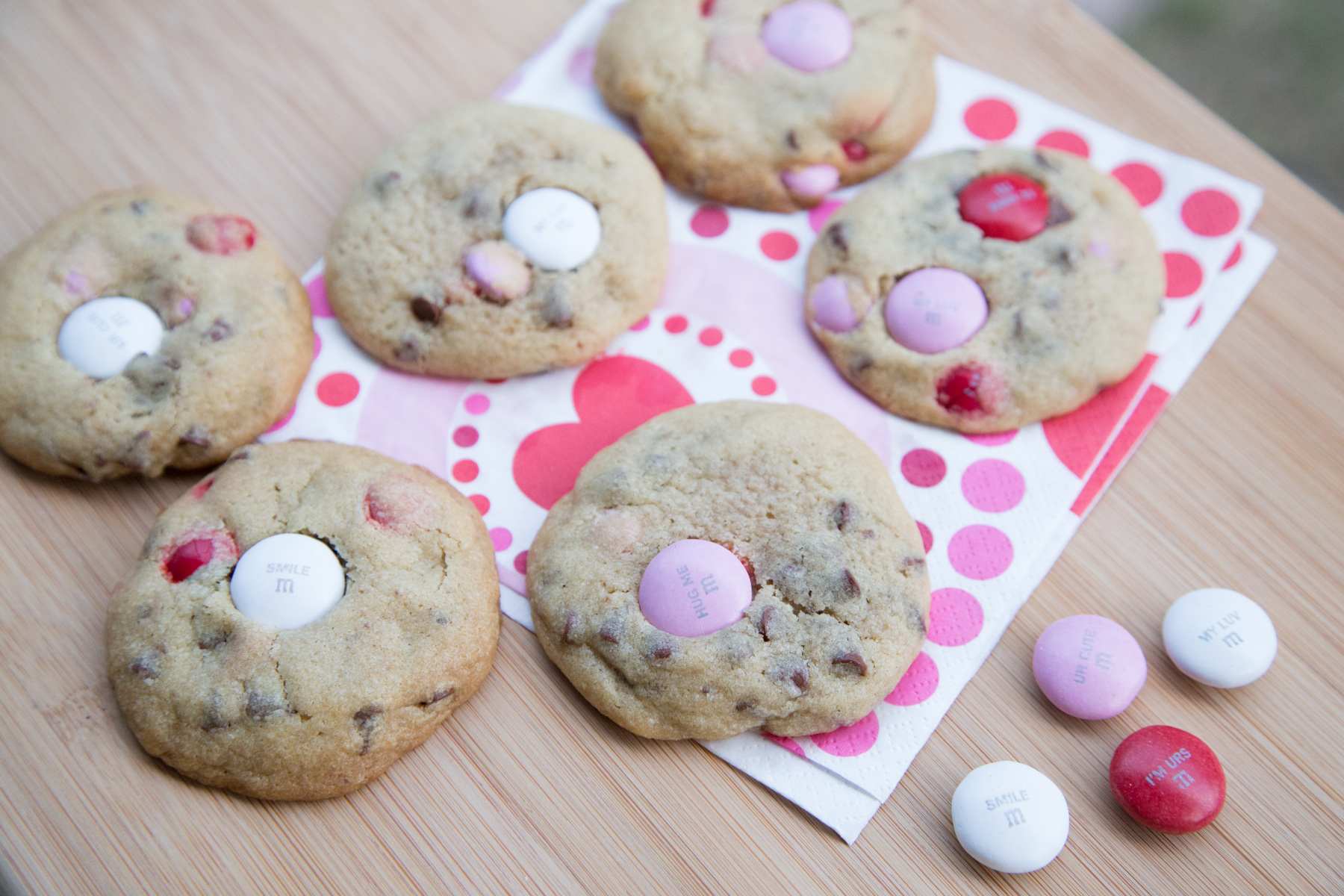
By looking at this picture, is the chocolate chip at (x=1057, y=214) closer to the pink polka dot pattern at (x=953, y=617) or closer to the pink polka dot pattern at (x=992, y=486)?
the pink polka dot pattern at (x=992, y=486)

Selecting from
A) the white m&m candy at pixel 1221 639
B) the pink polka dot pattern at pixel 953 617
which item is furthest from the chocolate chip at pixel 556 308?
the white m&m candy at pixel 1221 639

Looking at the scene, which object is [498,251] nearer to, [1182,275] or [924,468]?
[924,468]

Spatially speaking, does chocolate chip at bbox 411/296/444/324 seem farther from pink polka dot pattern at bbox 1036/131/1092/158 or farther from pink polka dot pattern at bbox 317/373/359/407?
pink polka dot pattern at bbox 1036/131/1092/158

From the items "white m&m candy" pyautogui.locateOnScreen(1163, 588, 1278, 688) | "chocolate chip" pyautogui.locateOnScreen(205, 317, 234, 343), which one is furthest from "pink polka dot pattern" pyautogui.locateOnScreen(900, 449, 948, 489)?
"chocolate chip" pyautogui.locateOnScreen(205, 317, 234, 343)

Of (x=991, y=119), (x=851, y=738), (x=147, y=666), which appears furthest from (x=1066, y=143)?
(x=147, y=666)

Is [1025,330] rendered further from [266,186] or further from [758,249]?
[266,186]

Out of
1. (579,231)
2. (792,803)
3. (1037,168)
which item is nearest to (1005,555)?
(792,803)
